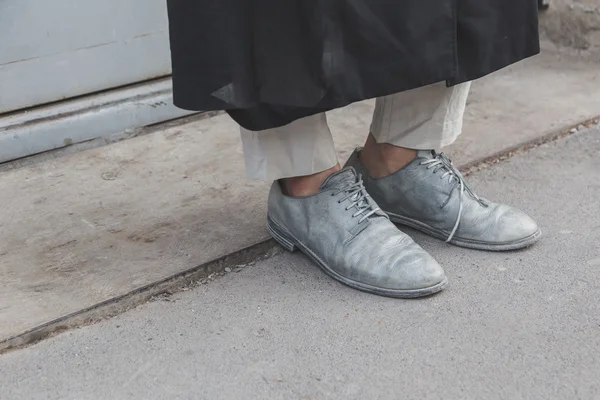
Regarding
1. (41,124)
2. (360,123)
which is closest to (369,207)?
(360,123)

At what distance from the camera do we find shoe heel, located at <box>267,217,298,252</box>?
149 centimetres

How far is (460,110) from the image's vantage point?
149 centimetres

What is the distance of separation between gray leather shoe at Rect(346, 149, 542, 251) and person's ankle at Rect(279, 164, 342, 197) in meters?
0.14

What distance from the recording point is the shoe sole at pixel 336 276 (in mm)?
1351

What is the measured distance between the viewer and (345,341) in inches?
49.3

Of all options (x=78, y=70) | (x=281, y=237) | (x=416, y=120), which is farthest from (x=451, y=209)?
(x=78, y=70)

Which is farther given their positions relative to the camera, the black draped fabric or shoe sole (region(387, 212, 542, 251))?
shoe sole (region(387, 212, 542, 251))

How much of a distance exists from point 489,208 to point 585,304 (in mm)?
257

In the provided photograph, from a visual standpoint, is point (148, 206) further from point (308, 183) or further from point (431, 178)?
point (431, 178)

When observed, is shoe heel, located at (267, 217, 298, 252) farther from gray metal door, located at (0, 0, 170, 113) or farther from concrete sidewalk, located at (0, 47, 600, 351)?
gray metal door, located at (0, 0, 170, 113)

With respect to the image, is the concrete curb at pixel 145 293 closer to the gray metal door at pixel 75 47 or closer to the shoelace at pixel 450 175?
the shoelace at pixel 450 175

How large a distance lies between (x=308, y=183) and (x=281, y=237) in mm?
127

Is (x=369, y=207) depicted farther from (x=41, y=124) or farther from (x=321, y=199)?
(x=41, y=124)

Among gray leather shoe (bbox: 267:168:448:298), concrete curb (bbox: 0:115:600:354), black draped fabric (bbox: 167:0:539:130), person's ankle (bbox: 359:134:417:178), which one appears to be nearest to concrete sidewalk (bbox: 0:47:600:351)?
concrete curb (bbox: 0:115:600:354)
